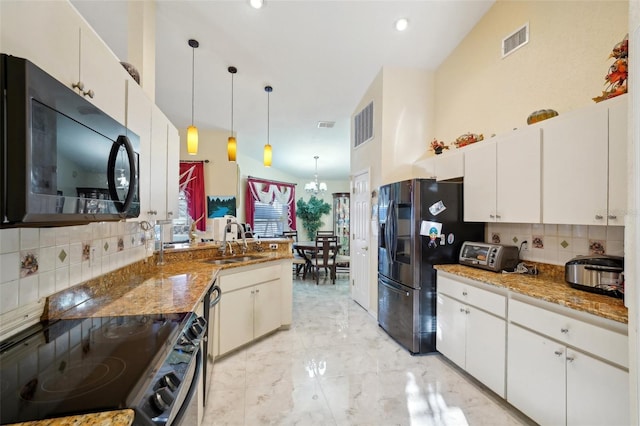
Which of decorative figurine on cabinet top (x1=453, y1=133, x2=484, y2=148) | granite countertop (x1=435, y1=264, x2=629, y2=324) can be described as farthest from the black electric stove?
decorative figurine on cabinet top (x1=453, y1=133, x2=484, y2=148)

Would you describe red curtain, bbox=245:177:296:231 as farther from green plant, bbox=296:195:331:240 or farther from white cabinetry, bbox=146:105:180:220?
white cabinetry, bbox=146:105:180:220

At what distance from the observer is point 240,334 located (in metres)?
2.73

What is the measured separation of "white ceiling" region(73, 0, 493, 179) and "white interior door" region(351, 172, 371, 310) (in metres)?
1.37

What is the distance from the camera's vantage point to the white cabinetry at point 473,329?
201 cm

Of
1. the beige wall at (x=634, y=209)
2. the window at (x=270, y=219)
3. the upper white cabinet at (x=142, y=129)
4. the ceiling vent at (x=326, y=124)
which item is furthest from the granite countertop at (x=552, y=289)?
the window at (x=270, y=219)

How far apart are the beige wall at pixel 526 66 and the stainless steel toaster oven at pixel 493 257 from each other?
1.17 metres

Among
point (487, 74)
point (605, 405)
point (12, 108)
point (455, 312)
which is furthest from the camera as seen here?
point (487, 74)

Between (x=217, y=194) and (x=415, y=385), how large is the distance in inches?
184

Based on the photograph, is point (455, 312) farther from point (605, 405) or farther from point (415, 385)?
point (605, 405)

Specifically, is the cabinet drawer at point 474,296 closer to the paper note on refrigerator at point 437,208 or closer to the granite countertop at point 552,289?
the granite countertop at point 552,289

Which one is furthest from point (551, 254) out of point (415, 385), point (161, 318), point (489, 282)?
point (161, 318)

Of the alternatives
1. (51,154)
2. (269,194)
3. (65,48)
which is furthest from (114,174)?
(269,194)

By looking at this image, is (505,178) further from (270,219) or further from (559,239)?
(270,219)

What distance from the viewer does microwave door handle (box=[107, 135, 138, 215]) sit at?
1.03 metres
